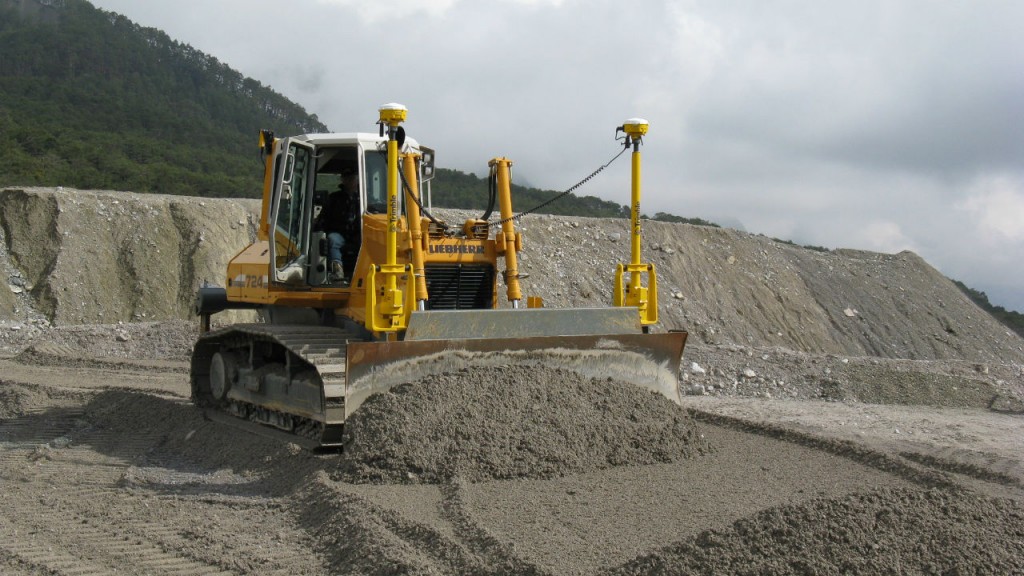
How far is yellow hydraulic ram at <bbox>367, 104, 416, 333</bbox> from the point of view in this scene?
7.17 metres

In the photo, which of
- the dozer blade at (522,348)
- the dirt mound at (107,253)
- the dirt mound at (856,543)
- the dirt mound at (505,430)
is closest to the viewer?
the dirt mound at (856,543)

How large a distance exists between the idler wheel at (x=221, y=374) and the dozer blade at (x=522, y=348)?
2.74 meters

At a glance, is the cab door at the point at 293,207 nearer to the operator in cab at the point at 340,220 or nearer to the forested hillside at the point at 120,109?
the operator in cab at the point at 340,220

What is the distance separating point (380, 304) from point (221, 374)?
2915 mm

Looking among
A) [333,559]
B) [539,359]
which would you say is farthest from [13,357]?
[333,559]

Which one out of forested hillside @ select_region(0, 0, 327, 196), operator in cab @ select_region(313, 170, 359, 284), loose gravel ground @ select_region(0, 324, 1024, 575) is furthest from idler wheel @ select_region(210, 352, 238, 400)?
forested hillside @ select_region(0, 0, 327, 196)

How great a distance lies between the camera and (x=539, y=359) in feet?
24.8

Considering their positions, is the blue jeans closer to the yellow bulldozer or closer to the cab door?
the yellow bulldozer

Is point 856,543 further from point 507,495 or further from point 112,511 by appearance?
point 112,511

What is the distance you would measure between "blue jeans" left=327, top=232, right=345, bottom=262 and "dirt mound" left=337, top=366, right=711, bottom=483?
6.61ft

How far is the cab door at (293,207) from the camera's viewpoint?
864cm

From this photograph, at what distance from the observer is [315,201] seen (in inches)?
343

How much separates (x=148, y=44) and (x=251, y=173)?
31.0 meters

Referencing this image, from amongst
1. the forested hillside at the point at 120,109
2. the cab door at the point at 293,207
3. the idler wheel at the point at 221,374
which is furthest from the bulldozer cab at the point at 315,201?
the forested hillside at the point at 120,109
